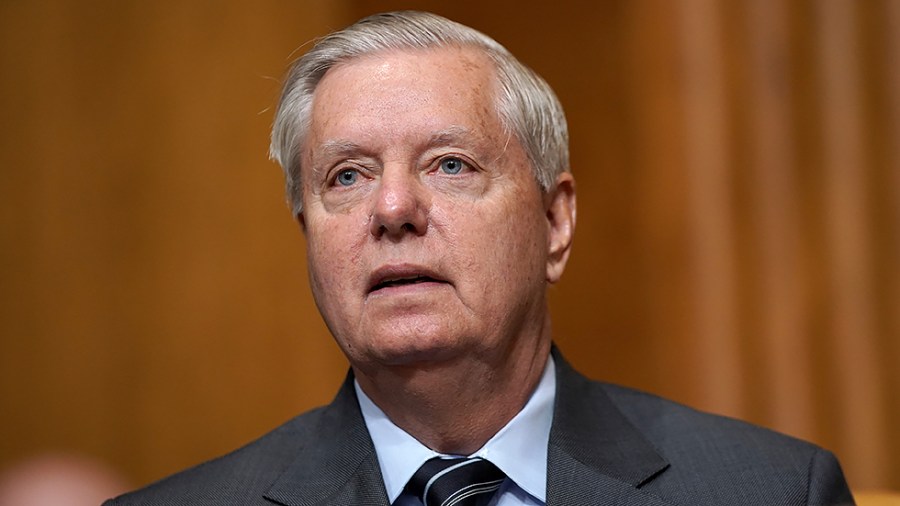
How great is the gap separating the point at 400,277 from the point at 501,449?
0.36m

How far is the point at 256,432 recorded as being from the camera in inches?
120

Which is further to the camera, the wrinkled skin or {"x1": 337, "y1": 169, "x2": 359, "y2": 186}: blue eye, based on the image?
{"x1": 337, "y1": 169, "x2": 359, "y2": 186}: blue eye

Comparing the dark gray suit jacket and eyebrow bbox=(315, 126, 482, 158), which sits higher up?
eyebrow bbox=(315, 126, 482, 158)

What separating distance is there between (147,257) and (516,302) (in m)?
1.58

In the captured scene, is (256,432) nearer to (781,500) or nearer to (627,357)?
(627,357)

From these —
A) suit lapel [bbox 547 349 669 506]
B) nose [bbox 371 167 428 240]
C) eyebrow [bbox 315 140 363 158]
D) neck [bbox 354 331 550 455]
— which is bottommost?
suit lapel [bbox 547 349 669 506]

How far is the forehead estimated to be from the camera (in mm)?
1761

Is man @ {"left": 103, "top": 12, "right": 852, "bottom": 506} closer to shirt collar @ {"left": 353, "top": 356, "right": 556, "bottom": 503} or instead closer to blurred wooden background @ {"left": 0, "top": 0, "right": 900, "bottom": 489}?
shirt collar @ {"left": 353, "top": 356, "right": 556, "bottom": 503}

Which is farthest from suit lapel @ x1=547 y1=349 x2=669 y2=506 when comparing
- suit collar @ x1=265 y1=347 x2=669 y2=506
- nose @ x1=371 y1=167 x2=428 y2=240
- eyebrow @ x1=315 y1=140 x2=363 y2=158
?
eyebrow @ x1=315 y1=140 x2=363 y2=158

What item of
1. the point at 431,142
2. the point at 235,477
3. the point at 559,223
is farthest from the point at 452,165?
the point at 235,477

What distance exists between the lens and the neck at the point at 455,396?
1.76m

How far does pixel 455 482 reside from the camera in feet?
5.78

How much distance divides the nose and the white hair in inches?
9.3

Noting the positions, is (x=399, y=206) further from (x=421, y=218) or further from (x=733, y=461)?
(x=733, y=461)
